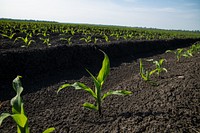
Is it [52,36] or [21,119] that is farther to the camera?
[52,36]

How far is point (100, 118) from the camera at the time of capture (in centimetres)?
260

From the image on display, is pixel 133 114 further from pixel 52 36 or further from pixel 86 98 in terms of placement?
pixel 52 36

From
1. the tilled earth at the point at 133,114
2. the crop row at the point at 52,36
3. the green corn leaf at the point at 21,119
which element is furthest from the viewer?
the crop row at the point at 52,36

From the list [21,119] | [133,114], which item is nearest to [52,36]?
[133,114]

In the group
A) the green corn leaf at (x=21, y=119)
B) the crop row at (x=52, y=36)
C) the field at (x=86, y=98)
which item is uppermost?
the crop row at (x=52, y=36)

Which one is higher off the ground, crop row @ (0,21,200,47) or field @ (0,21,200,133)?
crop row @ (0,21,200,47)

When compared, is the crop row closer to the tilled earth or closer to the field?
the field

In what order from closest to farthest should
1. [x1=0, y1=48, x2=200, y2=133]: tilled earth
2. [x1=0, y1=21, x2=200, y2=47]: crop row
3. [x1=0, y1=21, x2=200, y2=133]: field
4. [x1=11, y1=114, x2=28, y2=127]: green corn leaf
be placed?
[x1=11, y1=114, x2=28, y2=127]: green corn leaf → [x1=0, y1=48, x2=200, y2=133]: tilled earth → [x1=0, y1=21, x2=200, y2=133]: field → [x1=0, y1=21, x2=200, y2=47]: crop row

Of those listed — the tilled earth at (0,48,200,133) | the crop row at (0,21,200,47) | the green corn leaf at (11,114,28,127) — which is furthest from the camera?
the crop row at (0,21,200,47)

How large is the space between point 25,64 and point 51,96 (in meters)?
1.86

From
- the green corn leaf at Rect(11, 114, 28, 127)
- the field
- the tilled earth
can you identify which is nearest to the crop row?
the field

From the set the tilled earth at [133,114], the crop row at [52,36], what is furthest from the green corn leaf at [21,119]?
the crop row at [52,36]

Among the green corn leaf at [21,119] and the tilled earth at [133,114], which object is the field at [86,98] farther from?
the green corn leaf at [21,119]

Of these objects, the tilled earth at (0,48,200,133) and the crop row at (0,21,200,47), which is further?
the crop row at (0,21,200,47)
